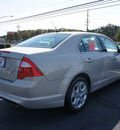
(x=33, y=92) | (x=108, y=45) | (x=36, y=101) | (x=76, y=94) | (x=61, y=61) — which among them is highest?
(x=108, y=45)

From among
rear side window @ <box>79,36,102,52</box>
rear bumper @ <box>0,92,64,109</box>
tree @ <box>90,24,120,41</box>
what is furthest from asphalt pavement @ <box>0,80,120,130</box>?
tree @ <box>90,24,120,41</box>

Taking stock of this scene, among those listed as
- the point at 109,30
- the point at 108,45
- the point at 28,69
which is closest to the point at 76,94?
the point at 28,69

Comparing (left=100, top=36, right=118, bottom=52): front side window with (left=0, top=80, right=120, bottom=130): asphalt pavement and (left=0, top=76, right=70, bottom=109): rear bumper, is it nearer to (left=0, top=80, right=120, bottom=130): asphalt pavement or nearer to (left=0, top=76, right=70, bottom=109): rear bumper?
(left=0, top=80, right=120, bottom=130): asphalt pavement

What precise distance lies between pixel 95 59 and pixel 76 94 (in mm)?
892

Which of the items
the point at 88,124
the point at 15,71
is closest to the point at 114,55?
the point at 88,124

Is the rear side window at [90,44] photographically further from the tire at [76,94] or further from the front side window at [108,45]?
the tire at [76,94]

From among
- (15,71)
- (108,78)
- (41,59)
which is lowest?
(108,78)

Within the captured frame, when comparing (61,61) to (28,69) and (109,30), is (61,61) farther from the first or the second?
(109,30)

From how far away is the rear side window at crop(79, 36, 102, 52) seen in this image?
3.07m

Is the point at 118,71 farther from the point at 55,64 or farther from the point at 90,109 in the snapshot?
the point at 55,64

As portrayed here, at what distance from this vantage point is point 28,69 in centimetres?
221

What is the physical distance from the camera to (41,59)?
228 centimetres

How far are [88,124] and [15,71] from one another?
61.0 inches

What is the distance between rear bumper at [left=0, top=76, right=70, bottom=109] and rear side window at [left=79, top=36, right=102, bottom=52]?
3.30 ft
